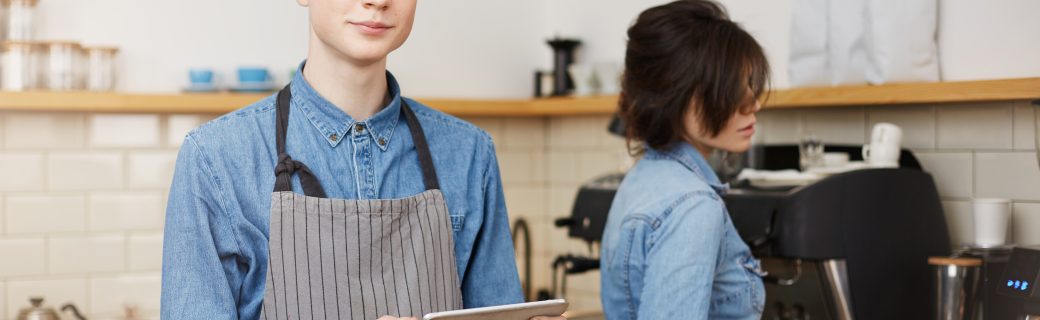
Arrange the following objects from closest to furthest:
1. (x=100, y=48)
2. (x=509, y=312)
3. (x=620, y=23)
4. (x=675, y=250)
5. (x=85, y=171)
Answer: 1. (x=509, y=312)
2. (x=675, y=250)
3. (x=100, y=48)
4. (x=85, y=171)
5. (x=620, y=23)

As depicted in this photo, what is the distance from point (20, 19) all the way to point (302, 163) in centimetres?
202

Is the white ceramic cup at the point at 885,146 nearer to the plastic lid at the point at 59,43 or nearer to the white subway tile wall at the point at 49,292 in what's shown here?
the plastic lid at the point at 59,43

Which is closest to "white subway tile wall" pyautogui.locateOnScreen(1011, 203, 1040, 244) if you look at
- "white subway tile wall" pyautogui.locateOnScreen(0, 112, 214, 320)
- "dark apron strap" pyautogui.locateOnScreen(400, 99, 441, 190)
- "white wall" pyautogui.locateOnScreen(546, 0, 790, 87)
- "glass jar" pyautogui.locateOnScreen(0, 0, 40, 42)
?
"white wall" pyautogui.locateOnScreen(546, 0, 790, 87)

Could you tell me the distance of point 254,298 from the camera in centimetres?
150

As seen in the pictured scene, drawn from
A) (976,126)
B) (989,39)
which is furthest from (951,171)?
(989,39)

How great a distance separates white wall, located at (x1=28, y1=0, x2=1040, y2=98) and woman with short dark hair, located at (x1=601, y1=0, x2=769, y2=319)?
2.38 ft

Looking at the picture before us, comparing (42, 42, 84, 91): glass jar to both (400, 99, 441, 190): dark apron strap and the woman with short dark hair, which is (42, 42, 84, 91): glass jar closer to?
the woman with short dark hair

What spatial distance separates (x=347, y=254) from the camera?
4.92 ft

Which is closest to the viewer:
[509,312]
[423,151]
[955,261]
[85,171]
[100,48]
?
[509,312]

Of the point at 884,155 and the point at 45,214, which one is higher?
the point at 884,155

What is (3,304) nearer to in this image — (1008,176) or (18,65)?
(18,65)

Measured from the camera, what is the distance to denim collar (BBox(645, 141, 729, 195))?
217cm

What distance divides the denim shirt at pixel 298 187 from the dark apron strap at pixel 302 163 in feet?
0.04

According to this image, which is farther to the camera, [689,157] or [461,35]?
[461,35]
